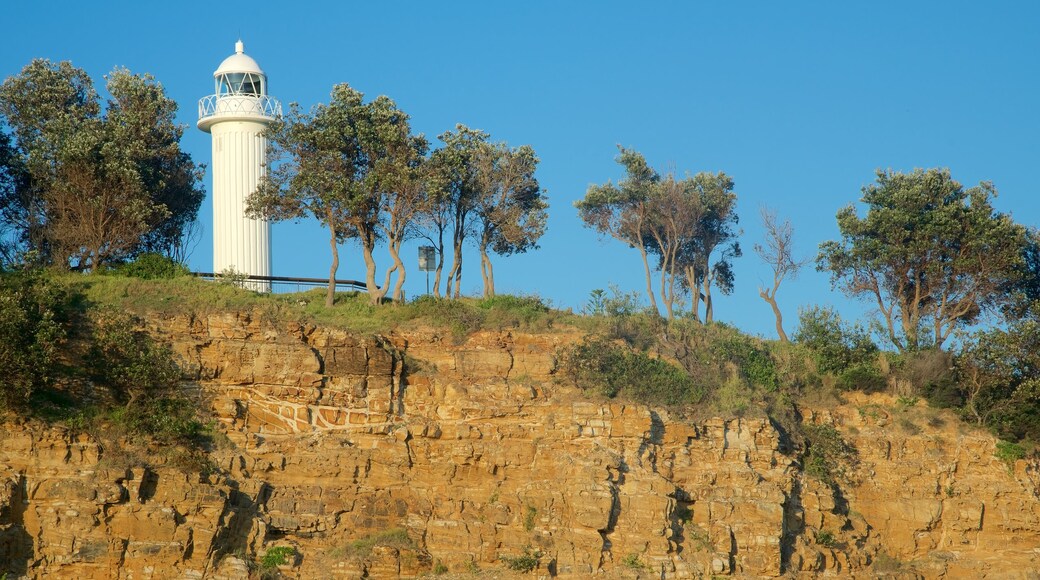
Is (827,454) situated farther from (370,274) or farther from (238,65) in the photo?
(238,65)

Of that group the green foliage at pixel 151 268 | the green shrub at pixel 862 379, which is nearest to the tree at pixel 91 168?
the green foliage at pixel 151 268

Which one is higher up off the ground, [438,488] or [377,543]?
[438,488]

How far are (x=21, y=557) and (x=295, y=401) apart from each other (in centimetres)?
713

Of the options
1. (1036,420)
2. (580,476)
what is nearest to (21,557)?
(580,476)

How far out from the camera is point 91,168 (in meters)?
39.9

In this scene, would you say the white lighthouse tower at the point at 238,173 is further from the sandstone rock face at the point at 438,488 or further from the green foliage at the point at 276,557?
the green foliage at the point at 276,557

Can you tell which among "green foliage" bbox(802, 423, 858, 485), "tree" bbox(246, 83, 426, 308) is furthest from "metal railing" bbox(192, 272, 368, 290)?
"green foliage" bbox(802, 423, 858, 485)

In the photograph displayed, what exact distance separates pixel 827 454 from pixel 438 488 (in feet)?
35.9

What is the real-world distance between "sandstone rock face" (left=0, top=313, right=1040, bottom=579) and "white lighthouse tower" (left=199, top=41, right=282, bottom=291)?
8.19 m

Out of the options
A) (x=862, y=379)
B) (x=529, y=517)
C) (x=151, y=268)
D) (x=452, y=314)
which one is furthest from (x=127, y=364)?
(x=862, y=379)

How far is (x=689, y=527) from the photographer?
34719 mm

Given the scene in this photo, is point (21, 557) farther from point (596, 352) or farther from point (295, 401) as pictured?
point (596, 352)

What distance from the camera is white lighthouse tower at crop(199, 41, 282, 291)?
43.6m

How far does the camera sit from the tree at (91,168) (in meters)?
40.0
